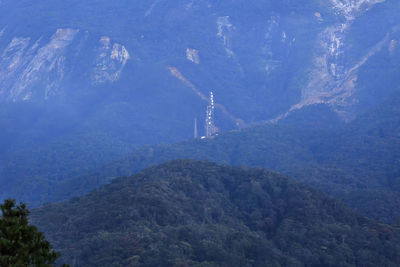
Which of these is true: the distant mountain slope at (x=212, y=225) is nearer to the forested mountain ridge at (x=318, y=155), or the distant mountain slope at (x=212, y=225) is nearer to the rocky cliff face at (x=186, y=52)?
the forested mountain ridge at (x=318, y=155)

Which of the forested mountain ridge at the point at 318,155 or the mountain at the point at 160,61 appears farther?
the mountain at the point at 160,61

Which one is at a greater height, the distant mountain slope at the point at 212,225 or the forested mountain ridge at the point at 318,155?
the forested mountain ridge at the point at 318,155

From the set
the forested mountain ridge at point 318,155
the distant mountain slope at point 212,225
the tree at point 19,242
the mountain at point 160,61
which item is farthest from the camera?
the mountain at point 160,61

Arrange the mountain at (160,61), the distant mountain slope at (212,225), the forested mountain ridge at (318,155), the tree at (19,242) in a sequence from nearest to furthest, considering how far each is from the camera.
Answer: the tree at (19,242) → the distant mountain slope at (212,225) → the forested mountain ridge at (318,155) → the mountain at (160,61)

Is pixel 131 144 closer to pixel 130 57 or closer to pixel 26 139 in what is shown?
pixel 26 139

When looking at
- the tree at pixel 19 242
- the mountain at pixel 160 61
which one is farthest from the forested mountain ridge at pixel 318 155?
the tree at pixel 19 242
